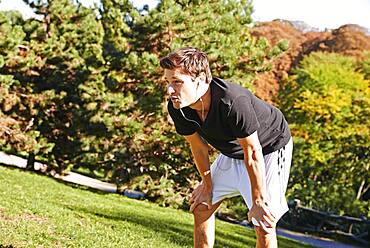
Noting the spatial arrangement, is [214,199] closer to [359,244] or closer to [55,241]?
[55,241]

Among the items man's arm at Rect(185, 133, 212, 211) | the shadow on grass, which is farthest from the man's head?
the shadow on grass

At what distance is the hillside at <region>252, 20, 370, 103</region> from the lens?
3856 centimetres

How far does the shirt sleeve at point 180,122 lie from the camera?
3.57 metres

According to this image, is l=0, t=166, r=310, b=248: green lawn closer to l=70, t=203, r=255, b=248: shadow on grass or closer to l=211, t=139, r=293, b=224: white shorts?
l=70, t=203, r=255, b=248: shadow on grass

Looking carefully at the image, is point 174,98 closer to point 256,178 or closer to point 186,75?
point 186,75

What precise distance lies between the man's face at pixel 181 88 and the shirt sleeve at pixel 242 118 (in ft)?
0.77

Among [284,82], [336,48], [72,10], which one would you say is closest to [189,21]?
[72,10]

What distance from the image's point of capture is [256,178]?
11.1 feet

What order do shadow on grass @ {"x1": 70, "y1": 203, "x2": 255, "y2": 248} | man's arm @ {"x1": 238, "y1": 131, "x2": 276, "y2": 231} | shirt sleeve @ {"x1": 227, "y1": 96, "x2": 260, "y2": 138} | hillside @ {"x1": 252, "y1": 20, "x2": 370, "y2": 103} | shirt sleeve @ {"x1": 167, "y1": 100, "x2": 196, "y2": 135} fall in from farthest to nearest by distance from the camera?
1. hillside @ {"x1": 252, "y1": 20, "x2": 370, "y2": 103}
2. shadow on grass @ {"x1": 70, "y1": 203, "x2": 255, "y2": 248}
3. shirt sleeve @ {"x1": 167, "y1": 100, "x2": 196, "y2": 135}
4. man's arm @ {"x1": 238, "y1": 131, "x2": 276, "y2": 231}
5. shirt sleeve @ {"x1": 227, "y1": 96, "x2": 260, "y2": 138}

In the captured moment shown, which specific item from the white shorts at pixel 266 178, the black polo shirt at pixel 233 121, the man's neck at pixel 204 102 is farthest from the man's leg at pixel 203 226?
the man's neck at pixel 204 102

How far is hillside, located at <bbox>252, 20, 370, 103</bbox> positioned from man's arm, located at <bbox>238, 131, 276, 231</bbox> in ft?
106

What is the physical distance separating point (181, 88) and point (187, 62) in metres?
0.15

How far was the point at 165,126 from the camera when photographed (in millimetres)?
14562

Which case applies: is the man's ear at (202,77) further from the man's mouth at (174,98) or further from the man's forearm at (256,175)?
the man's forearm at (256,175)
